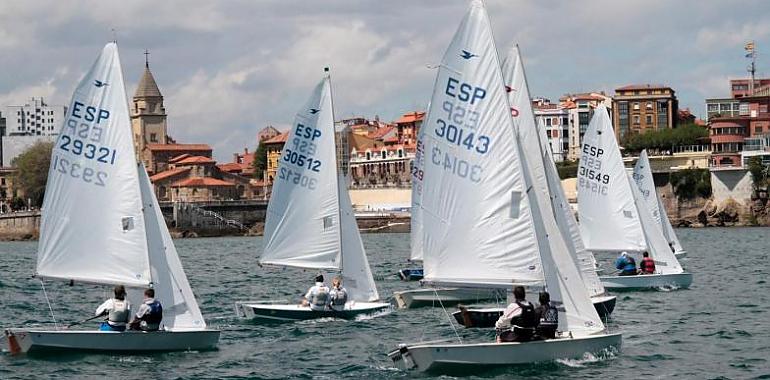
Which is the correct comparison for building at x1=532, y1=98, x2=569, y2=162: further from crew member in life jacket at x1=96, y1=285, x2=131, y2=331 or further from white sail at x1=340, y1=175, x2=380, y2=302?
crew member in life jacket at x1=96, y1=285, x2=131, y2=331

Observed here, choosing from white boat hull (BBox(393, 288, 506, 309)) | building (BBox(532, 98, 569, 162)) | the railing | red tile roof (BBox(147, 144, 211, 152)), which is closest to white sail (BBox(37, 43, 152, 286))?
white boat hull (BBox(393, 288, 506, 309))

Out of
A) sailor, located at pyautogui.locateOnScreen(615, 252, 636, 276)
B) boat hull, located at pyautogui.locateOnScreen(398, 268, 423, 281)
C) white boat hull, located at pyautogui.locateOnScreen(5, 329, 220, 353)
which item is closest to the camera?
white boat hull, located at pyautogui.locateOnScreen(5, 329, 220, 353)

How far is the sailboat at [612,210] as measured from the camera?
141 ft

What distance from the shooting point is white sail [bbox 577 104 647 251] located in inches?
1698

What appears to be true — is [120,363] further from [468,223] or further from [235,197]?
[235,197]

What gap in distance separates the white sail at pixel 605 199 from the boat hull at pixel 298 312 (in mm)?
11982

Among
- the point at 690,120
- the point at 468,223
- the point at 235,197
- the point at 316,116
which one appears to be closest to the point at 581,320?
the point at 468,223

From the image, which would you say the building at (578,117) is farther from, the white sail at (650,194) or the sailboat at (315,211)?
the sailboat at (315,211)

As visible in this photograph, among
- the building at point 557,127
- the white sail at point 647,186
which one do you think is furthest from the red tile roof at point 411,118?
the white sail at point 647,186

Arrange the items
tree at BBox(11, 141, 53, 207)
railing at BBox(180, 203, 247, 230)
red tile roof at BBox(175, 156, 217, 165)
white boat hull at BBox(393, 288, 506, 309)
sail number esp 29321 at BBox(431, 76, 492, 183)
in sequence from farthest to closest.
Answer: red tile roof at BBox(175, 156, 217, 165)
tree at BBox(11, 141, 53, 207)
railing at BBox(180, 203, 247, 230)
white boat hull at BBox(393, 288, 506, 309)
sail number esp 29321 at BBox(431, 76, 492, 183)

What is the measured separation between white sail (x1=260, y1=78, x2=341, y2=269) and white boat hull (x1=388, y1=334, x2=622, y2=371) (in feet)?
39.5

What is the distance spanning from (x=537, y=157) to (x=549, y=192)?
0.80 meters

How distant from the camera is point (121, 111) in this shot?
2570cm

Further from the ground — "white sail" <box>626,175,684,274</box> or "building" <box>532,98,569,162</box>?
"building" <box>532,98,569,162</box>
